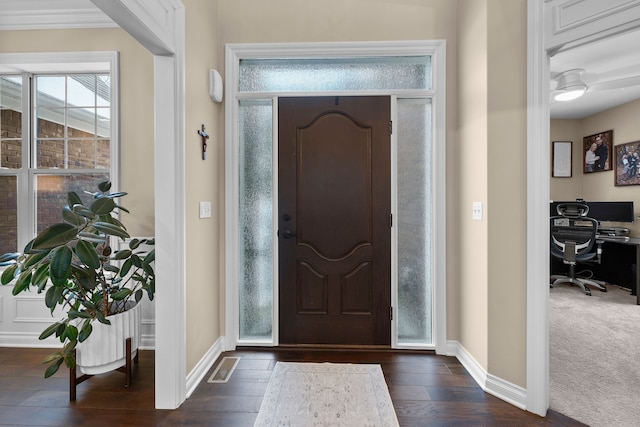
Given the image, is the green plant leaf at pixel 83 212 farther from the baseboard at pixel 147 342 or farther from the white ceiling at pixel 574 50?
the white ceiling at pixel 574 50

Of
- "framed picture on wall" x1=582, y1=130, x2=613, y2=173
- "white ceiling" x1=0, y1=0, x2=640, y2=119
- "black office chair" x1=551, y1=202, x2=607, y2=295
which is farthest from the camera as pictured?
"framed picture on wall" x1=582, y1=130, x2=613, y2=173

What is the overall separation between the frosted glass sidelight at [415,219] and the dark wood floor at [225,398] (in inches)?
11.4

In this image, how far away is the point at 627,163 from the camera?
4.57 meters

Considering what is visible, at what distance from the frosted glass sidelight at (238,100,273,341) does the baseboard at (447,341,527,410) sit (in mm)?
1538

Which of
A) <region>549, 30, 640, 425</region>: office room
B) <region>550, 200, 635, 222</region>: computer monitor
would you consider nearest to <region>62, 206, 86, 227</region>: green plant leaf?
<region>549, 30, 640, 425</region>: office room

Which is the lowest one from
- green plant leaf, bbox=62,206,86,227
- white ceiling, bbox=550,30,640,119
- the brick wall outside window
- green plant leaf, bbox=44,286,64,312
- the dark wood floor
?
the dark wood floor

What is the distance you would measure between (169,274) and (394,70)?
2.29 m

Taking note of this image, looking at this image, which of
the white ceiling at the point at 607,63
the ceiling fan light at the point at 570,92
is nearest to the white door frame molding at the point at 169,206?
the white ceiling at the point at 607,63

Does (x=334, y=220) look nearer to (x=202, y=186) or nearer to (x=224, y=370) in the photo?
(x=202, y=186)

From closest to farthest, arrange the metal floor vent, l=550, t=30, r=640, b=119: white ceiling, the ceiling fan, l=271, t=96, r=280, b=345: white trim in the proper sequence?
the metal floor vent, l=271, t=96, r=280, b=345: white trim, l=550, t=30, r=640, b=119: white ceiling, the ceiling fan

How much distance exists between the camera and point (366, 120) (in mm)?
2518

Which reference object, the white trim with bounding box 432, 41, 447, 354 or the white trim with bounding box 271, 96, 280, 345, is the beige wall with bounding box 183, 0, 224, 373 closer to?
the white trim with bounding box 271, 96, 280, 345

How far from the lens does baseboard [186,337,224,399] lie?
1.96 m

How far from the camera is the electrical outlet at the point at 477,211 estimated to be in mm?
2053
